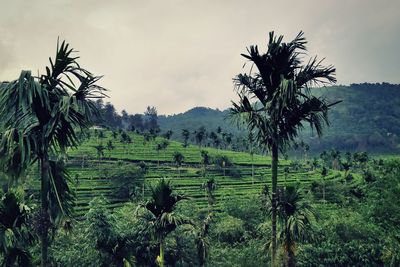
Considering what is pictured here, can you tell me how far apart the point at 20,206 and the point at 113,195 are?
3732 inches

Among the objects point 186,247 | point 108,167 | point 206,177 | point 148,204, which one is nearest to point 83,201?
point 108,167

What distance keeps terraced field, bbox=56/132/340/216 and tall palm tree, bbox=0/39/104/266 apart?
82.3m

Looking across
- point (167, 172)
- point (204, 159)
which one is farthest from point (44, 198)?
point (204, 159)

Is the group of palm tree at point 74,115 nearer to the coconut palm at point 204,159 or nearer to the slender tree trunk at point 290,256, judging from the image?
the slender tree trunk at point 290,256

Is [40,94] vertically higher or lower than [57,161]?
higher

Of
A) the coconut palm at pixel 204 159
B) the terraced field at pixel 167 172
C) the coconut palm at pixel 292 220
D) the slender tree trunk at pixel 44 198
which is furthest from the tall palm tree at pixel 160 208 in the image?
the coconut palm at pixel 204 159

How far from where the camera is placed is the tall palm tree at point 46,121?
9.85m

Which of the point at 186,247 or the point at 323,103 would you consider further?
the point at 186,247

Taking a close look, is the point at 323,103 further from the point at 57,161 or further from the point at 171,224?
the point at 57,161

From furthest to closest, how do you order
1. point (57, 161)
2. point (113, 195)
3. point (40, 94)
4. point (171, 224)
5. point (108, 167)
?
1. point (108, 167)
2. point (113, 195)
3. point (171, 224)
4. point (57, 161)
5. point (40, 94)

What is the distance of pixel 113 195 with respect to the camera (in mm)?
105625

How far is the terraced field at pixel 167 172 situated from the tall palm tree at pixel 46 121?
82280 mm

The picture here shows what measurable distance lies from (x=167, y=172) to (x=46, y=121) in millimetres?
117364

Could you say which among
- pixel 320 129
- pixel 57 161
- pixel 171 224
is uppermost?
pixel 320 129
